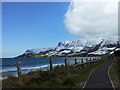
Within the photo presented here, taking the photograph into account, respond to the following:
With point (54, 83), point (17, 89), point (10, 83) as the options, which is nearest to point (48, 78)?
point (54, 83)

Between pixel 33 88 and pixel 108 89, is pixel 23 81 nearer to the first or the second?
pixel 33 88

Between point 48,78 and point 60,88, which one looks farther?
point 48,78

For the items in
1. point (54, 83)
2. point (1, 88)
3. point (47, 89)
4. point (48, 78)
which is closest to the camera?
point (47, 89)

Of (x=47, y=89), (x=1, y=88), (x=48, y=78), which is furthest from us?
(x=48, y=78)

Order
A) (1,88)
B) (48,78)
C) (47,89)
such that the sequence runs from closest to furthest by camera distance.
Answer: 1. (47,89)
2. (1,88)
3. (48,78)

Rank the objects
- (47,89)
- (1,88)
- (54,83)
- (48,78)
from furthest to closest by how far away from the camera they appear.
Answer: (48,78), (54,83), (1,88), (47,89)

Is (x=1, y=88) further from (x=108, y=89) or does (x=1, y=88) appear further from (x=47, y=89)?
(x=108, y=89)

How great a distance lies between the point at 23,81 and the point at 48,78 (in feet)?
5.89

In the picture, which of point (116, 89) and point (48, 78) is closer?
point (116, 89)

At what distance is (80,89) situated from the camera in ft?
41.3

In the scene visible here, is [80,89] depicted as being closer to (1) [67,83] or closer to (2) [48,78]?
(1) [67,83]

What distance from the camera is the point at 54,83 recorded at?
13617 mm

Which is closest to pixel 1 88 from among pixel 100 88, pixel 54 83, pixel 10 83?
pixel 10 83

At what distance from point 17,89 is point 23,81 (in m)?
2.75
